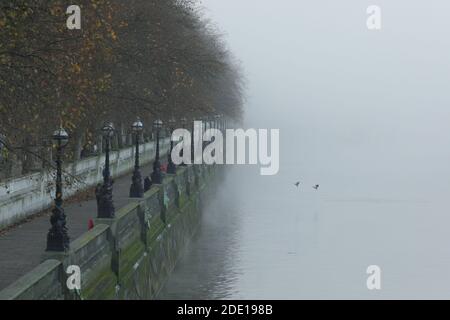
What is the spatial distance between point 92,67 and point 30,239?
1081cm

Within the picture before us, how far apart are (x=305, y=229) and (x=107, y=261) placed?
3083 cm

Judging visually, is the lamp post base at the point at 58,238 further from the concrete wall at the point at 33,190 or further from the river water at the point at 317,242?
the river water at the point at 317,242

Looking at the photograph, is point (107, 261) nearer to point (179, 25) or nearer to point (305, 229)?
point (179, 25)

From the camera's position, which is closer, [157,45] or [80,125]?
[80,125]

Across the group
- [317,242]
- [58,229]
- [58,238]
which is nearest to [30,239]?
[58,229]

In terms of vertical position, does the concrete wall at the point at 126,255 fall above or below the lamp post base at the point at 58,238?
below

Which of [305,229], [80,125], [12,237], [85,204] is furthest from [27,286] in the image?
[305,229]

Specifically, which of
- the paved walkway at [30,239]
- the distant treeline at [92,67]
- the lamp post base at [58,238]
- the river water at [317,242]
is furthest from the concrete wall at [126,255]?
the distant treeline at [92,67]

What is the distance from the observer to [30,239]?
21.7 meters

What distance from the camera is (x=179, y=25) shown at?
131 ft

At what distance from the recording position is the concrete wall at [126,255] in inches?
554

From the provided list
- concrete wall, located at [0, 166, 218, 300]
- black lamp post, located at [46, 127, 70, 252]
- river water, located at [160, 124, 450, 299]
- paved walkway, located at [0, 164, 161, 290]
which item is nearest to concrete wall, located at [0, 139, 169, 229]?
paved walkway, located at [0, 164, 161, 290]

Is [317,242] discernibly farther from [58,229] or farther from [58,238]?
[58,238]

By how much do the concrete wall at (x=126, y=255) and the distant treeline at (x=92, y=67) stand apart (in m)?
2.90
